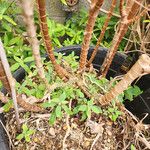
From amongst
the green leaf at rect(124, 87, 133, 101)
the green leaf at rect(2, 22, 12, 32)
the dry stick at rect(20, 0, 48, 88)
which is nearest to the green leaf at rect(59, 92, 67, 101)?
the dry stick at rect(20, 0, 48, 88)

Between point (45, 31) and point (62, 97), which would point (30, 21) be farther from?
point (62, 97)

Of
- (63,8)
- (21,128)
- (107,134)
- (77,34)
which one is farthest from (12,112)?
(63,8)

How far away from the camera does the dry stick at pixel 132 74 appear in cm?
95

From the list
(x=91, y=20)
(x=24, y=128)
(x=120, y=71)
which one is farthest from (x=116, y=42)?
(x=24, y=128)

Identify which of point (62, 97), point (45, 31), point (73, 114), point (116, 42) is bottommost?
point (73, 114)

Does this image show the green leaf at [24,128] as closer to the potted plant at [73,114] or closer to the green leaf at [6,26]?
the potted plant at [73,114]

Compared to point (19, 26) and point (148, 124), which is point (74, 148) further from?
point (19, 26)

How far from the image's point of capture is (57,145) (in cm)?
122

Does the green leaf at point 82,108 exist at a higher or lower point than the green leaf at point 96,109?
higher

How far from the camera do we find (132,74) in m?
1.01

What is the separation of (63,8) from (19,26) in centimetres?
27

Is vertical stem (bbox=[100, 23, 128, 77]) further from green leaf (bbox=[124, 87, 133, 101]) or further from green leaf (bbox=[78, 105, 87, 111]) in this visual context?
green leaf (bbox=[78, 105, 87, 111])

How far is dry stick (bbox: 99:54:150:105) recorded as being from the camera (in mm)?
953

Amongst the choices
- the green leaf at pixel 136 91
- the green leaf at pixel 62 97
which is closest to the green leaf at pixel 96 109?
the green leaf at pixel 62 97
